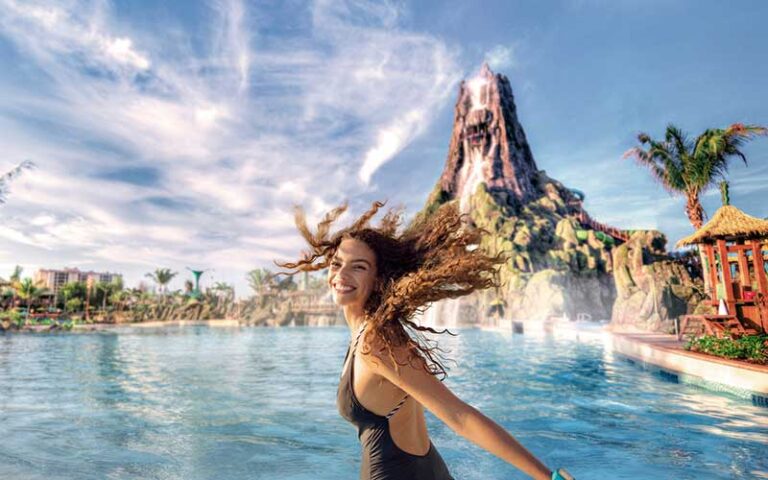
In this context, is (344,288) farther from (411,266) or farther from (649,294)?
(649,294)

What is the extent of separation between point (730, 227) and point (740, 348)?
544cm

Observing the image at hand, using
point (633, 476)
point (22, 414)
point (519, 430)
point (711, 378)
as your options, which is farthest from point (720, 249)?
point (22, 414)

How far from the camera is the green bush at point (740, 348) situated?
10539 millimetres

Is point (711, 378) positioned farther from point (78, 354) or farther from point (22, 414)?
point (78, 354)

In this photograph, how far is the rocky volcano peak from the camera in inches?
3639

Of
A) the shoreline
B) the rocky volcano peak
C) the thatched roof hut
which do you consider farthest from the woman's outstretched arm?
the rocky volcano peak

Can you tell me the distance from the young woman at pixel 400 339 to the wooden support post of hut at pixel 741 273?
15304 millimetres

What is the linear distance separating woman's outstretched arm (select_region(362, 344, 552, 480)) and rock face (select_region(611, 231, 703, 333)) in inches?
1195

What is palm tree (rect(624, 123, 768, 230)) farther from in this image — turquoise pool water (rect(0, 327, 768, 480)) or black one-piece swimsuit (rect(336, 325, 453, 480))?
black one-piece swimsuit (rect(336, 325, 453, 480))

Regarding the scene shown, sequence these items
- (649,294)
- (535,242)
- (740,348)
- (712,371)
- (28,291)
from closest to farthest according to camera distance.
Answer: (712,371) < (740,348) < (649,294) < (28,291) < (535,242)

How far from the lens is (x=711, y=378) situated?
11.0 metres

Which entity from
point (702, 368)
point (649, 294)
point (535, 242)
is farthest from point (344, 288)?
point (535, 242)

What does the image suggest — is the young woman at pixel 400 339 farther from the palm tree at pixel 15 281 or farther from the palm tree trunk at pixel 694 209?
the palm tree at pixel 15 281

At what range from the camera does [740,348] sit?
36.4 ft
